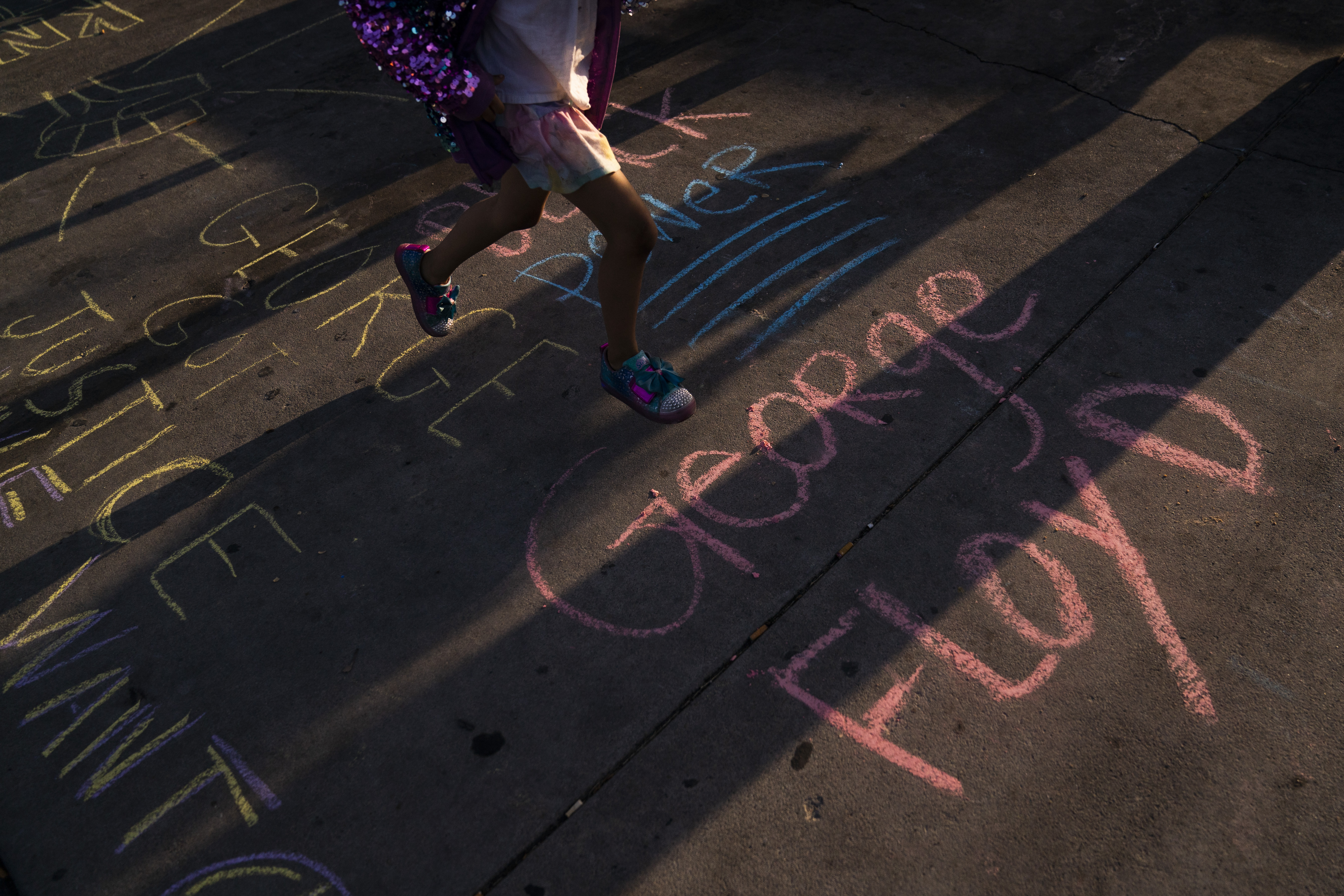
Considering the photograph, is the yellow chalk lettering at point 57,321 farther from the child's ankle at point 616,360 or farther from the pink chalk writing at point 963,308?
the pink chalk writing at point 963,308

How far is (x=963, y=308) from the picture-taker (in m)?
3.05

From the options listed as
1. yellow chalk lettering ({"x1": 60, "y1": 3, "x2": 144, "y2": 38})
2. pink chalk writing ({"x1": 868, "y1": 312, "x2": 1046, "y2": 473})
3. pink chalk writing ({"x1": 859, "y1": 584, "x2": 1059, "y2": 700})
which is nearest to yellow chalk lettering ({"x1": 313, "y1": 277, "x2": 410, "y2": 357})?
pink chalk writing ({"x1": 868, "y1": 312, "x2": 1046, "y2": 473})

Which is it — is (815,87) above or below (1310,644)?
above

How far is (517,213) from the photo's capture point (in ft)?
8.94

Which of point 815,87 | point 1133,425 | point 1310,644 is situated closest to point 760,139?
point 815,87

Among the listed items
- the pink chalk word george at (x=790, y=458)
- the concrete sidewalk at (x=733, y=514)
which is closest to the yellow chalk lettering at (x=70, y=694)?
the concrete sidewalk at (x=733, y=514)

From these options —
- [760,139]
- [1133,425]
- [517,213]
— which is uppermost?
[517,213]

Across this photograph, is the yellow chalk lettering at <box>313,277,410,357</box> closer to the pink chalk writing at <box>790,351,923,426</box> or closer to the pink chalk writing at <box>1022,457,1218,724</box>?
the pink chalk writing at <box>790,351,923,426</box>

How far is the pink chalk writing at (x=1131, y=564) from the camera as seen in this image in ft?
6.65

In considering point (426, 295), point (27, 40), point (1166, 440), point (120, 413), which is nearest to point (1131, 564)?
point (1166, 440)

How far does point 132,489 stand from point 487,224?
1.52 meters

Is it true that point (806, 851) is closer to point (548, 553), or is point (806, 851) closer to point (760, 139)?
point (548, 553)

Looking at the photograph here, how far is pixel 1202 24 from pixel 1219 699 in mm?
4153

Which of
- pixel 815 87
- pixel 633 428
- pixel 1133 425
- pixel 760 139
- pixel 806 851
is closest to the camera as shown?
pixel 806 851
